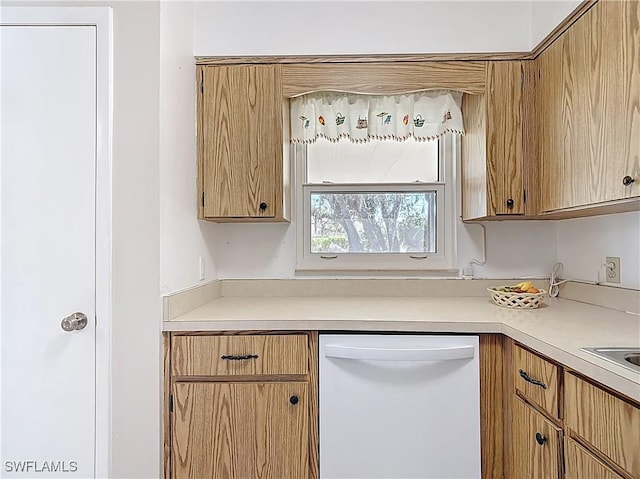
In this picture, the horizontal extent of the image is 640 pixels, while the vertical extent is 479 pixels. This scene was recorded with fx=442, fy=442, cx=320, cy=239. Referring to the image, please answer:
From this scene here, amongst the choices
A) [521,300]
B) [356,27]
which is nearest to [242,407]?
[521,300]

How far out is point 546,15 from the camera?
1903 millimetres

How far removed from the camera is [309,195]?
239 cm

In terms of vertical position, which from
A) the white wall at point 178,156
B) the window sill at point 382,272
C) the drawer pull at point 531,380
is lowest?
the drawer pull at point 531,380

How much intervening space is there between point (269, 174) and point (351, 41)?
0.74 metres

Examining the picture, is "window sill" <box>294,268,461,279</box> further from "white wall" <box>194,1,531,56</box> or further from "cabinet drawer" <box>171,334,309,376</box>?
"white wall" <box>194,1,531,56</box>

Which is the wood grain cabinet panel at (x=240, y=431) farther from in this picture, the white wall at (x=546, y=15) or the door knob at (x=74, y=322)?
the white wall at (x=546, y=15)

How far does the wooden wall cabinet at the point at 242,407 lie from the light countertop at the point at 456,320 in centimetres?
7

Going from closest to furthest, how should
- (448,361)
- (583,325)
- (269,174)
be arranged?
(583,325) < (448,361) < (269,174)

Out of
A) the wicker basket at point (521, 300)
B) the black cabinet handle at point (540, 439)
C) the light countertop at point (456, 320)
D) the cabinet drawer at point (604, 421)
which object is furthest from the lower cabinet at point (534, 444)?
the wicker basket at point (521, 300)

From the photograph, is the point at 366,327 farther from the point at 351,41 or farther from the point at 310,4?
the point at 310,4

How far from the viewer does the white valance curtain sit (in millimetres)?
2160

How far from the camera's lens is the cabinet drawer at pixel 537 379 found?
1.26 meters

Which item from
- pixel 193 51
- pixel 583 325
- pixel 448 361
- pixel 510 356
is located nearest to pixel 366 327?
pixel 448 361

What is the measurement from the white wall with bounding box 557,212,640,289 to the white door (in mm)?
2066
